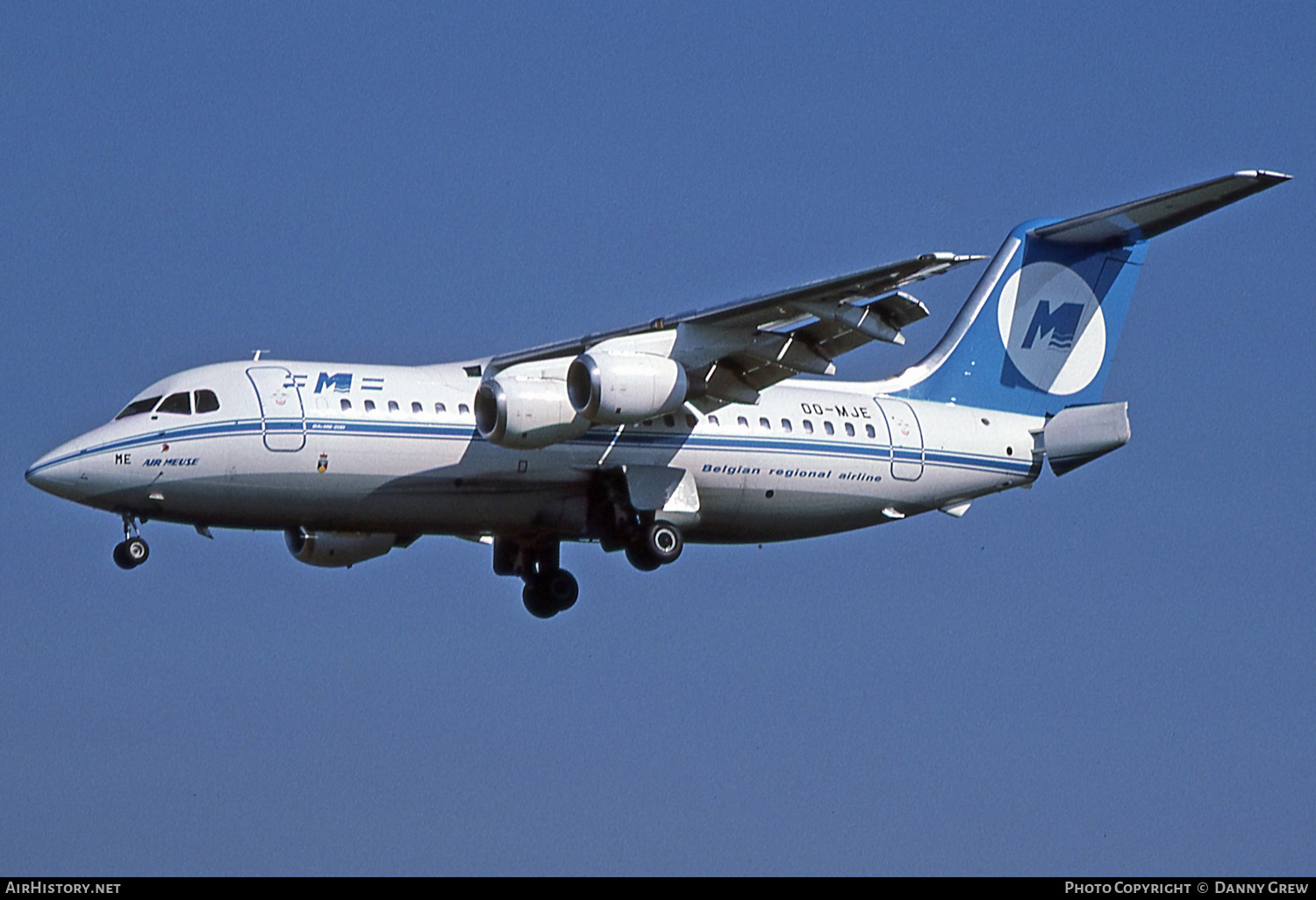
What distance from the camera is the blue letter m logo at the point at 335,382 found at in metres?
17.2

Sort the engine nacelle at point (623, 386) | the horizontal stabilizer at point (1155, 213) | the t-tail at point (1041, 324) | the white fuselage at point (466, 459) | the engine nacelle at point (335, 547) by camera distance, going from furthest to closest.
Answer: the t-tail at point (1041, 324)
the engine nacelle at point (335, 547)
the horizontal stabilizer at point (1155, 213)
the engine nacelle at point (623, 386)
the white fuselage at point (466, 459)

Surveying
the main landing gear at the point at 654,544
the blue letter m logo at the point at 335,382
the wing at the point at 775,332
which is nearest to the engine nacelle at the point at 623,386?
the wing at the point at 775,332

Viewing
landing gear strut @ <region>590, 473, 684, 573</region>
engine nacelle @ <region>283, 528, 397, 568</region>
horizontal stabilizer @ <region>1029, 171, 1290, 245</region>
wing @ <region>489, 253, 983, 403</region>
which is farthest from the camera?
engine nacelle @ <region>283, 528, 397, 568</region>

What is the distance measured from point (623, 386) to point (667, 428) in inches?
59.8

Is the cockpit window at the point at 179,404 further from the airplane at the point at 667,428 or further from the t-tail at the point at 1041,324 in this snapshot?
the t-tail at the point at 1041,324

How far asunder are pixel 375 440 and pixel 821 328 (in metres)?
3.87

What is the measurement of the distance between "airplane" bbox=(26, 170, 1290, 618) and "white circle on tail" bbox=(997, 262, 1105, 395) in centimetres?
2

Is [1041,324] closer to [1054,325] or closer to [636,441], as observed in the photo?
[1054,325]

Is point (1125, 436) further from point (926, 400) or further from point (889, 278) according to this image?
point (889, 278)

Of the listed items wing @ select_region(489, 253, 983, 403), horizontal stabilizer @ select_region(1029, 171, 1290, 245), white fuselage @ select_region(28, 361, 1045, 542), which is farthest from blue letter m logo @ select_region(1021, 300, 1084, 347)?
wing @ select_region(489, 253, 983, 403)

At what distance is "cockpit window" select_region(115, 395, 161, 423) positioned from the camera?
17031 millimetres

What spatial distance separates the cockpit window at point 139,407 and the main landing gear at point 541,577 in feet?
12.1

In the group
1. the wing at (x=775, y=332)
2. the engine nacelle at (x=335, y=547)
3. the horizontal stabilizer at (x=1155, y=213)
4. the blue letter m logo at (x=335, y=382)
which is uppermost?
the horizontal stabilizer at (x=1155, y=213)

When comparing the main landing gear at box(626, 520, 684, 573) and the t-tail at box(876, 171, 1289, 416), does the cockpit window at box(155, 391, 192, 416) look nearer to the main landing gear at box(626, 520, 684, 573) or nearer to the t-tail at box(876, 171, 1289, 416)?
the main landing gear at box(626, 520, 684, 573)
